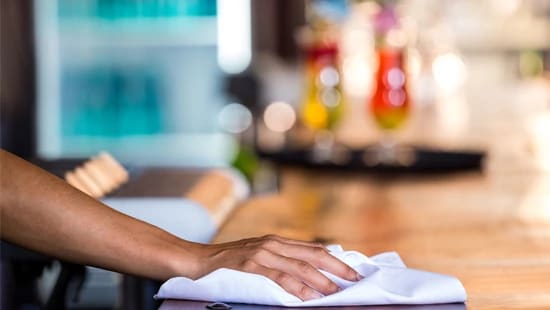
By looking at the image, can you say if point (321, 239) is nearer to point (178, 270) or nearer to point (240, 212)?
point (240, 212)

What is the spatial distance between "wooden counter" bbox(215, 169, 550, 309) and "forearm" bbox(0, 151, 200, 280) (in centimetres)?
21

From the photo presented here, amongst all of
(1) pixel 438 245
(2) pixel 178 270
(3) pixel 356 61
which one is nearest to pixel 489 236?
(1) pixel 438 245

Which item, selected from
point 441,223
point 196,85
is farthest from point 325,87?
point 196,85

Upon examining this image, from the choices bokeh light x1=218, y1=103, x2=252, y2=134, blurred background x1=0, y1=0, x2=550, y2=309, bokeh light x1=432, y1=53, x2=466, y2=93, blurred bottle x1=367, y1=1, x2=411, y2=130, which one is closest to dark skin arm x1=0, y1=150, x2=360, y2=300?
blurred bottle x1=367, y1=1, x2=411, y2=130

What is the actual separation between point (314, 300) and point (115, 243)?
0.20 m

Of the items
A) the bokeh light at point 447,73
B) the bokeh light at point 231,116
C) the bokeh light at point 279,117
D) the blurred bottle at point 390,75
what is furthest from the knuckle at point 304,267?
the bokeh light at point 231,116

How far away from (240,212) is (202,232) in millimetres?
228

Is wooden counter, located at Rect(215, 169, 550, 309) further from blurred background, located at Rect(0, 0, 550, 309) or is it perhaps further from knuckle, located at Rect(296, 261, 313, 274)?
blurred background, located at Rect(0, 0, 550, 309)

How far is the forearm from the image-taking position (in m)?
0.97

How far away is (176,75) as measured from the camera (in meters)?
4.81

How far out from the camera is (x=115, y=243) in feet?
3.21

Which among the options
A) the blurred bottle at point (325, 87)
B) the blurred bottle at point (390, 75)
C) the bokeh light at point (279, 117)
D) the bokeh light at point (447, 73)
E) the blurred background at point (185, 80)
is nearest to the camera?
the blurred bottle at point (390, 75)

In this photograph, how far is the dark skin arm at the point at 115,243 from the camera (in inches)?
36.6

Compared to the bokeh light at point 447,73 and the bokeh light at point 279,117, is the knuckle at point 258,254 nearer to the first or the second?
the bokeh light at point 279,117
